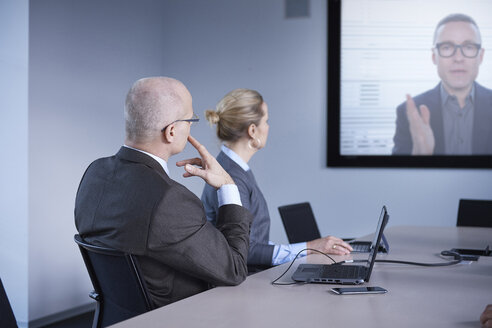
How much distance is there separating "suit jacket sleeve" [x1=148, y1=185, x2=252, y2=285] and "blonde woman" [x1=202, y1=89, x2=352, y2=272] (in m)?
0.68

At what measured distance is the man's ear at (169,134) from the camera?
1.87m

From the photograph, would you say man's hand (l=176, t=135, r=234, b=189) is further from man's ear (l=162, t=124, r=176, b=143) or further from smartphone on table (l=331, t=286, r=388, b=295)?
smartphone on table (l=331, t=286, r=388, b=295)

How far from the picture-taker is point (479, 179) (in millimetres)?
4777

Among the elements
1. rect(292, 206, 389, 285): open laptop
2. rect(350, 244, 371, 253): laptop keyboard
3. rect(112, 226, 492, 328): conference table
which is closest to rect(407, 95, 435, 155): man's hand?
rect(350, 244, 371, 253): laptop keyboard

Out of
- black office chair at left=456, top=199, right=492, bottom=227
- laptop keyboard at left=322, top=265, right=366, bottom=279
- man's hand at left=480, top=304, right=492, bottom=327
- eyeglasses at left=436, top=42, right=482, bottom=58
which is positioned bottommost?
black office chair at left=456, top=199, right=492, bottom=227

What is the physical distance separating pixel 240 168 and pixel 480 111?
2895 millimetres

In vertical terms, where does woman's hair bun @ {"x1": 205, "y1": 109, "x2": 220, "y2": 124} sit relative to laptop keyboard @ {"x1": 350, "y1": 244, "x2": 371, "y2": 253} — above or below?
above

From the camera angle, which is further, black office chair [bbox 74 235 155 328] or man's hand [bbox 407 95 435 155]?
man's hand [bbox 407 95 435 155]

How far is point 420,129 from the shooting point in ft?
16.1

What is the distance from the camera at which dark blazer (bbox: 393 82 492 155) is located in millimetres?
4730

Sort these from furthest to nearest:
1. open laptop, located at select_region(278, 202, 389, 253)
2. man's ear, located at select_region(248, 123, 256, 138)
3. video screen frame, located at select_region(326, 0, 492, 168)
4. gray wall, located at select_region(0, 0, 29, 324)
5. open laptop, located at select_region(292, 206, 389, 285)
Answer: video screen frame, located at select_region(326, 0, 492, 168), gray wall, located at select_region(0, 0, 29, 324), open laptop, located at select_region(278, 202, 389, 253), man's ear, located at select_region(248, 123, 256, 138), open laptop, located at select_region(292, 206, 389, 285)

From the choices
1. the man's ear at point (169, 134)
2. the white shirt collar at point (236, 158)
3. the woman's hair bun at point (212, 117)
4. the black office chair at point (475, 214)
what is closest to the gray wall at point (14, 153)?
the woman's hair bun at point (212, 117)

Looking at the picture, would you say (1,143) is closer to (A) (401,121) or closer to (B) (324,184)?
(B) (324,184)

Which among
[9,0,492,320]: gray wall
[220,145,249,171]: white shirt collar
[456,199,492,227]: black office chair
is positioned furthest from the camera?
[9,0,492,320]: gray wall
